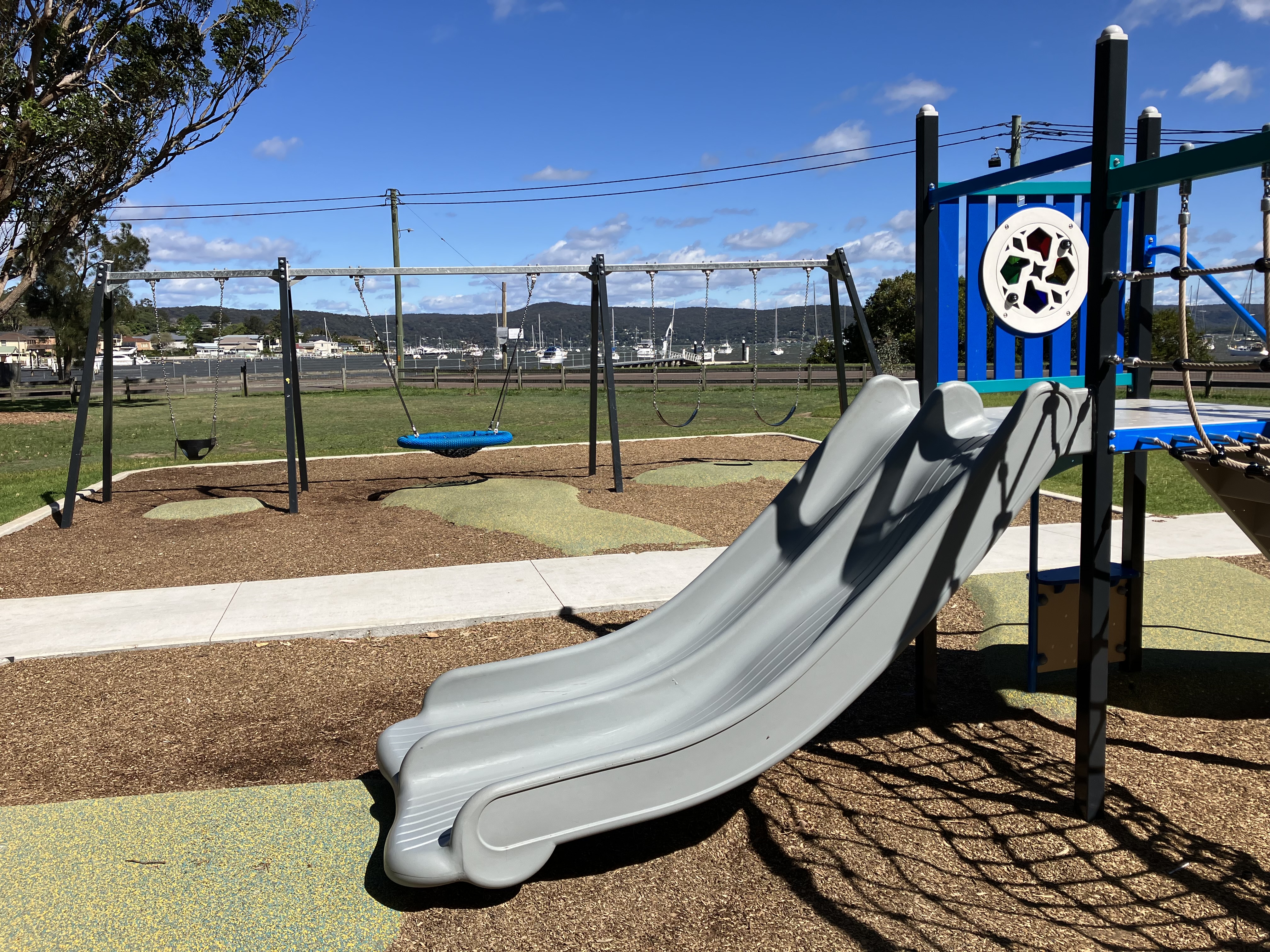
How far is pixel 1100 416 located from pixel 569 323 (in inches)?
1474

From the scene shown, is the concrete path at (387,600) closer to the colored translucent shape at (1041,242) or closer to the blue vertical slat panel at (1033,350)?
the blue vertical slat panel at (1033,350)

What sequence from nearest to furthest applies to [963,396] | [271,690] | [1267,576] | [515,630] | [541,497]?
[963,396] → [271,690] → [515,630] → [1267,576] → [541,497]

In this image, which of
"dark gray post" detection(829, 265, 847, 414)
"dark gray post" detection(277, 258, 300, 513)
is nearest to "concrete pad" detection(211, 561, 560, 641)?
"dark gray post" detection(277, 258, 300, 513)

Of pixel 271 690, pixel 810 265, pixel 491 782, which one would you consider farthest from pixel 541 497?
pixel 491 782

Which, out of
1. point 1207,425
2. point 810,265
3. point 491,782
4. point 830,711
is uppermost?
point 810,265

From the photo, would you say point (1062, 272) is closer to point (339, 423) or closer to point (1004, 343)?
point (1004, 343)

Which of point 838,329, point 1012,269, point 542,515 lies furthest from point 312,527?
point 1012,269

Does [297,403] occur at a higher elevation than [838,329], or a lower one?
lower

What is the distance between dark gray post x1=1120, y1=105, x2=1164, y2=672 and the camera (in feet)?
14.5

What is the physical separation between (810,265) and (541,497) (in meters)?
4.03

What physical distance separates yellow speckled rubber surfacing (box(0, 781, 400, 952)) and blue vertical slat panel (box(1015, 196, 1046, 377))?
347cm

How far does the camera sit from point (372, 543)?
848 centimetres

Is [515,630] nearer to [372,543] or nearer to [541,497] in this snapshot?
[372,543]

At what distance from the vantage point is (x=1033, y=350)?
4.57 meters
